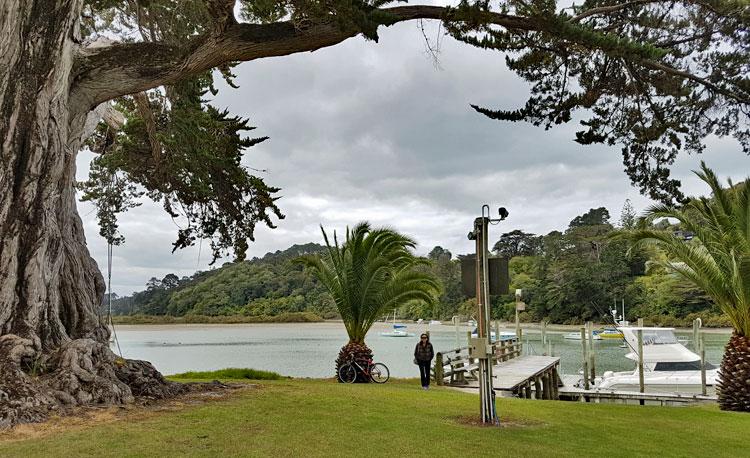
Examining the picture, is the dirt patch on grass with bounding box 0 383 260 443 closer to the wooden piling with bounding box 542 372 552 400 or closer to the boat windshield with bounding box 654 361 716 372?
the wooden piling with bounding box 542 372 552 400

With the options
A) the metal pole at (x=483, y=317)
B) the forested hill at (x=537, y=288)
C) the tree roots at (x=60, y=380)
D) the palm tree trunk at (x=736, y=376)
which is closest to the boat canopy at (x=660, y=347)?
the palm tree trunk at (x=736, y=376)

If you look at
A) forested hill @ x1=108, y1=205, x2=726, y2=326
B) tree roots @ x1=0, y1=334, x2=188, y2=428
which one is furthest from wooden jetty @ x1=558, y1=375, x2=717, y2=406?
forested hill @ x1=108, y1=205, x2=726, y2=326

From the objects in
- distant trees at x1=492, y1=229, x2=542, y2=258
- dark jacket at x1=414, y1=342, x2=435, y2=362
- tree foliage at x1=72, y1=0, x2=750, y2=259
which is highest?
distant trees at x1=492, y1=229, x2=542, y2=258

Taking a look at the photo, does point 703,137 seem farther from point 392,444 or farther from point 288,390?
point 288,390

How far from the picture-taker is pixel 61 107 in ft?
31.0

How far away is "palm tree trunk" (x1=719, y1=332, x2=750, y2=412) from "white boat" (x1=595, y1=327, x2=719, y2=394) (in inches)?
242

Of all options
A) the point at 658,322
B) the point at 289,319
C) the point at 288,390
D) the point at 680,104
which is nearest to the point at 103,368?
the point at 288,390

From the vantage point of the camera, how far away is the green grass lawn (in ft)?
20.6

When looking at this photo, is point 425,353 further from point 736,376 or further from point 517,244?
point 517,244

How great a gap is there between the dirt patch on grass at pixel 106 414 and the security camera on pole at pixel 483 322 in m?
4.20

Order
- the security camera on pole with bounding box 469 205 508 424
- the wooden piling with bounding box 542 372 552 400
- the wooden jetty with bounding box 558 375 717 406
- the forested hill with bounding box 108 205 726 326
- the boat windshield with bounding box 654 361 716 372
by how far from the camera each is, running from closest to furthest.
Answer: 1. the security camera on pole with bounding box 469 205 508 424
2. the wooden jetty with bounding box 558 375 717 406
3. the wooden piling with bounding box 542 372 552 400
4. the boat windshield with bounding box 654 361 716 372
5. the forested hill with bounding box 108 205 726 326

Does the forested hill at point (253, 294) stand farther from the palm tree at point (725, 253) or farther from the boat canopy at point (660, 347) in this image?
the palm tree at point (725, 253)

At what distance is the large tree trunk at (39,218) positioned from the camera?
8.34m

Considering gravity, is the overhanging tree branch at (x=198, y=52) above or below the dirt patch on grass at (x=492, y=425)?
above
